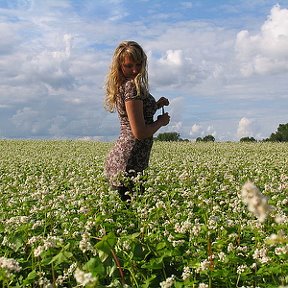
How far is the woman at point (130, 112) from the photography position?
244 inches

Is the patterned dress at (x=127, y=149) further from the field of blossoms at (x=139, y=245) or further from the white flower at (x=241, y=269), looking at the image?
the white flower at (x=241, y=269)

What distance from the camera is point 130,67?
6.34 m

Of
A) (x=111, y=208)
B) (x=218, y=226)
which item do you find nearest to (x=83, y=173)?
(x=111, y=208)

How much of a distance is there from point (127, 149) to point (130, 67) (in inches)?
40.0

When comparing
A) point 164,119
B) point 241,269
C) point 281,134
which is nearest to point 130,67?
point 164,119

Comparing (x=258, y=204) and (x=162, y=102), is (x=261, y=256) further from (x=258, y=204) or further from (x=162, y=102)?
(x=162, y=102)

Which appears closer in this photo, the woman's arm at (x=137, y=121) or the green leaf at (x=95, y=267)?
the green leaf at (x=95, y=267)

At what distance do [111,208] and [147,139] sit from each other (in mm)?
1163

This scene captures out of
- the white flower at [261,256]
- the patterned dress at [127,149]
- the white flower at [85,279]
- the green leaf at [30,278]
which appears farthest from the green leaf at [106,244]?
the patterned dress at [127,149]

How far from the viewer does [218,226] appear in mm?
4711

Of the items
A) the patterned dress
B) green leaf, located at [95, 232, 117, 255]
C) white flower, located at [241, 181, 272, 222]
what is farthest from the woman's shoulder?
white flower, located at [241, 181, 272, 222]

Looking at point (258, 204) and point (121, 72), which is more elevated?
point (121, 72)

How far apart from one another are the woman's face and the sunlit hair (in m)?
0.04

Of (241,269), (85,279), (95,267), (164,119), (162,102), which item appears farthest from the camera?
(162,102)
